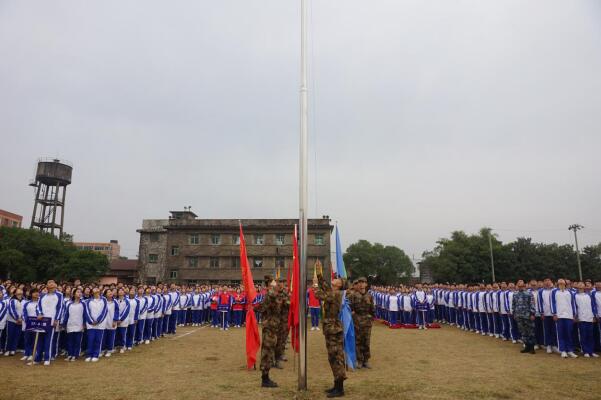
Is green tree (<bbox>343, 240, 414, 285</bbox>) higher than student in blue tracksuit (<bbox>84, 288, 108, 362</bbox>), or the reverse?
green tree (<bbox>343, 240, 414, 285</bbox>)

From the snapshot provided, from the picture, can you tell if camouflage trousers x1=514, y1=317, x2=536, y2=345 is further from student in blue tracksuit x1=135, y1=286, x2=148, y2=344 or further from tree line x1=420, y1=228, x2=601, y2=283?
tree line x1=420, y1=228, x2=601, y2=283

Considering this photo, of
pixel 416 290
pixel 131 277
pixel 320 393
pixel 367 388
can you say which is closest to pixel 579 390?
pixel 367 388

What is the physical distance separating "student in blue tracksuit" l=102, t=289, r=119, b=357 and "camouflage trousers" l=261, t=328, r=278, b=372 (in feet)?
17.6

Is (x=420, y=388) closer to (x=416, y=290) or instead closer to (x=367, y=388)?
(x=367, y=388)

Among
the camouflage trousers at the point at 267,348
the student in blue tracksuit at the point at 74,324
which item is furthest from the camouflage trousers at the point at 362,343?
the student in blue tracksuit at the point at 74,324

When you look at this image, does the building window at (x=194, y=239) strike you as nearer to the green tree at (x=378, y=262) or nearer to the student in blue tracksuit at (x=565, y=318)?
the green tree at (x=378, y=262)

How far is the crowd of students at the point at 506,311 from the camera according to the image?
37.9 ft

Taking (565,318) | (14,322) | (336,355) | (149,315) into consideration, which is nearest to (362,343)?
(336,355)

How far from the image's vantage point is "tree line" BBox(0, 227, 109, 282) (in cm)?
3784

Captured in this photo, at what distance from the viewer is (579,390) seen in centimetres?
777

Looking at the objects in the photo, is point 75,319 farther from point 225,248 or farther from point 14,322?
point 225,248

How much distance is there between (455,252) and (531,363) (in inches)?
1626

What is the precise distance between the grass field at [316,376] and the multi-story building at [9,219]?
67.2 m

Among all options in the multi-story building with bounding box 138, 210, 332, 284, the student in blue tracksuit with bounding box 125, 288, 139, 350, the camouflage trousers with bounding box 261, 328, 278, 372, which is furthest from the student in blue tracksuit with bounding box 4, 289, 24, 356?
the multi-story building with bounding box 138, 210, 332, 284
